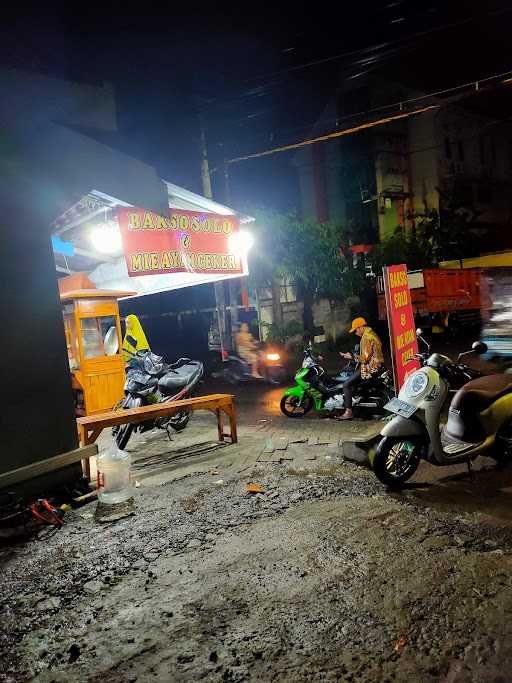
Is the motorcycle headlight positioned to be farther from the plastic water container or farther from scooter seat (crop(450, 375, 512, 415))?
the plastic water container

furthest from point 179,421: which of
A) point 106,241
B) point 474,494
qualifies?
point 474,494

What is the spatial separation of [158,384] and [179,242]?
2.53 m

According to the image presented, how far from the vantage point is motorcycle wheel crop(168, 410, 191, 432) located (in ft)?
27.3

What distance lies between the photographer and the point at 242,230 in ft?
31.3

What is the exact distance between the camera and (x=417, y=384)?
203 inches

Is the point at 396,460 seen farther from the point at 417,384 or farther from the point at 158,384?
the point at 158,384

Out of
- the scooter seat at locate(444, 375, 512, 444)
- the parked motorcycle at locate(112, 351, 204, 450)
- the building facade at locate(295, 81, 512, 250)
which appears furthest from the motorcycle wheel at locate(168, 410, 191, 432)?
the building facade at locate(295, 81, 512, 250)

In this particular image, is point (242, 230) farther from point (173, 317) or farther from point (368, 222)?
point (368, 222)

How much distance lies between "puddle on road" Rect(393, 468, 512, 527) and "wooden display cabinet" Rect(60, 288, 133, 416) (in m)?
7.53

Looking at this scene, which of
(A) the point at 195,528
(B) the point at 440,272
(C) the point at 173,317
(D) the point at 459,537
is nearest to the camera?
(D) the point at 459,537

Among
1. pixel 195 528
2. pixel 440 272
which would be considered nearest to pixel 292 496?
pixel 195 528

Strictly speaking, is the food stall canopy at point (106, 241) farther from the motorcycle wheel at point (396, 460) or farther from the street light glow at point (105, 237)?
the motorcycle wheel at point (396, 460)

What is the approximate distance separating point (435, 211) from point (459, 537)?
3034cm

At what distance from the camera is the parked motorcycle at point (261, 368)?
13244 millimetres
